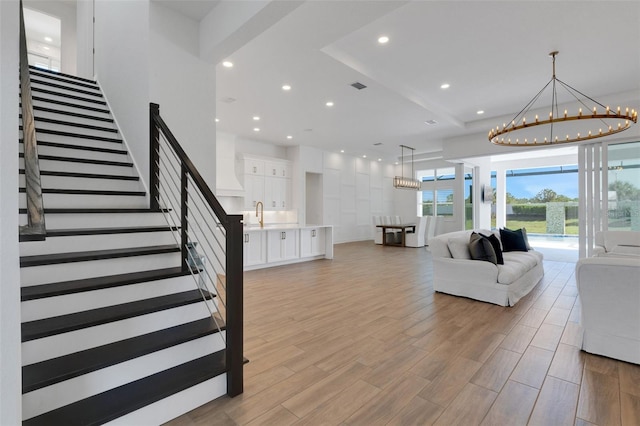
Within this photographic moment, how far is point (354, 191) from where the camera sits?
11.4m

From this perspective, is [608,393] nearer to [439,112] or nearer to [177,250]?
[177,250]

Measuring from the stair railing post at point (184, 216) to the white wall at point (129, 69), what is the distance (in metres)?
1.06

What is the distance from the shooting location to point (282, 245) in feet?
21.0

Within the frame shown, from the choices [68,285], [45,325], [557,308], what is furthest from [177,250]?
[557,308]

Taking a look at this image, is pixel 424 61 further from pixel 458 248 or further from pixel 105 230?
pixel 105 230

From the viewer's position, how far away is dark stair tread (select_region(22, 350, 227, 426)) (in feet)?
4.70

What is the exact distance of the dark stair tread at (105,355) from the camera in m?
1.45

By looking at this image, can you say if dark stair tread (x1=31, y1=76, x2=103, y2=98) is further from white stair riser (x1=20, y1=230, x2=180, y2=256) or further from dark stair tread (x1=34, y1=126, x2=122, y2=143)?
white stair riser (x1=20, y1=230, x2=180, y2=256)

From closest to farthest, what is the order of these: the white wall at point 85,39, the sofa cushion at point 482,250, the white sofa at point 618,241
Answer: the sofa cushion at point 482,250 < the white sofa at point 618,241 < the white wall at point 85,39

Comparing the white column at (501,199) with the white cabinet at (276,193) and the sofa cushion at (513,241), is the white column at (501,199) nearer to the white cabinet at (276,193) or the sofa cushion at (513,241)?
the sofa cushion at (513,241)

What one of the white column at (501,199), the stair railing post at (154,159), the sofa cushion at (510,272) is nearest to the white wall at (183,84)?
the stair railing post at (154,159)

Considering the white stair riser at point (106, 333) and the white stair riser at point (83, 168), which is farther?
the white stair riser at point (83, 168)

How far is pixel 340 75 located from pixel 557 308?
4.20 m

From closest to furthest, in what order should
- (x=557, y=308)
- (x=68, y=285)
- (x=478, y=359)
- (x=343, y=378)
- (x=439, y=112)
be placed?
(x=68, y=285) < (x=343, y=378) < (x=478, y=359) < (x=557, y=308) < (x=439, y=112)
